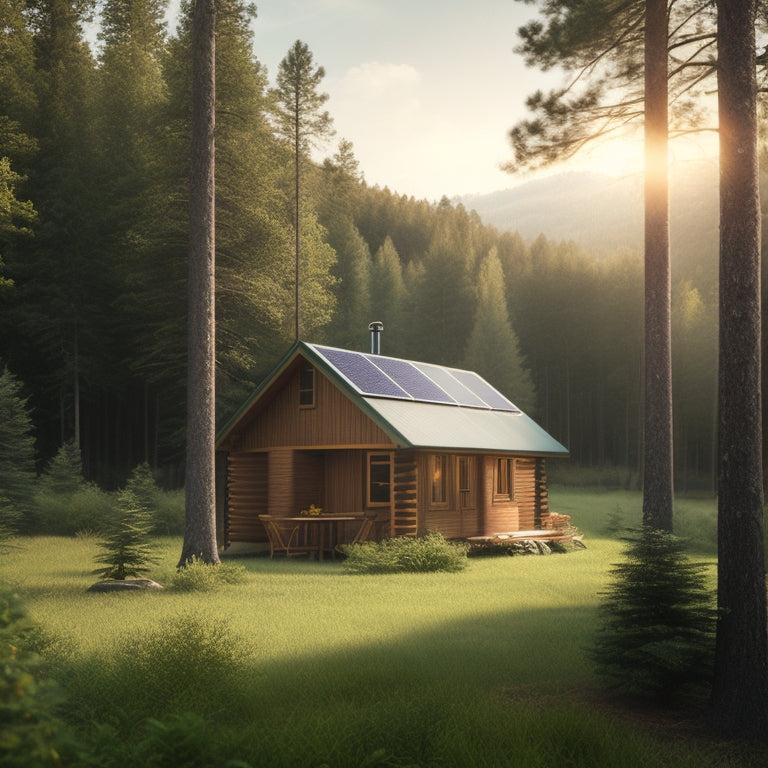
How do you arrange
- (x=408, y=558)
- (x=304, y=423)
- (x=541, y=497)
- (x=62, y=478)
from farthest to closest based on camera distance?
(x=62, y=478), (x=541, y=497), (x=304, y=423), (x=408, y=558)

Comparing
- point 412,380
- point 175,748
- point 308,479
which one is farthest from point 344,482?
point 175,748

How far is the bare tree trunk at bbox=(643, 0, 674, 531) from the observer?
1470 centimetres

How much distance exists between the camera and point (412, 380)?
23.1 meters

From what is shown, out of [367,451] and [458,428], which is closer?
[367,451]

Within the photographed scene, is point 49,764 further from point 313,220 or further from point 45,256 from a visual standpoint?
point 313,220

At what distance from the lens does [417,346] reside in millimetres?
51250

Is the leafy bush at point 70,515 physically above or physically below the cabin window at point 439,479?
below

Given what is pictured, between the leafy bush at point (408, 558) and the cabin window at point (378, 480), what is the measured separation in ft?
11.7

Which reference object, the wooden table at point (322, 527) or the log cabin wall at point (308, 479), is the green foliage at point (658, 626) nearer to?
the wooden table at point (322, 527)

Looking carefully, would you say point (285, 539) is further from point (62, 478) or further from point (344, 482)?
point (62, 478)

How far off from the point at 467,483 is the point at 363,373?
4154 mm

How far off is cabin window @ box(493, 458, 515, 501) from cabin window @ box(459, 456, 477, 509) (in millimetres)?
1435

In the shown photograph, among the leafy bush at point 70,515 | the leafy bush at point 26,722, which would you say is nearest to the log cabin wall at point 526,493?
the leafy bush at point 70,515

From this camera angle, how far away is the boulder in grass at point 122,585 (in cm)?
1391
